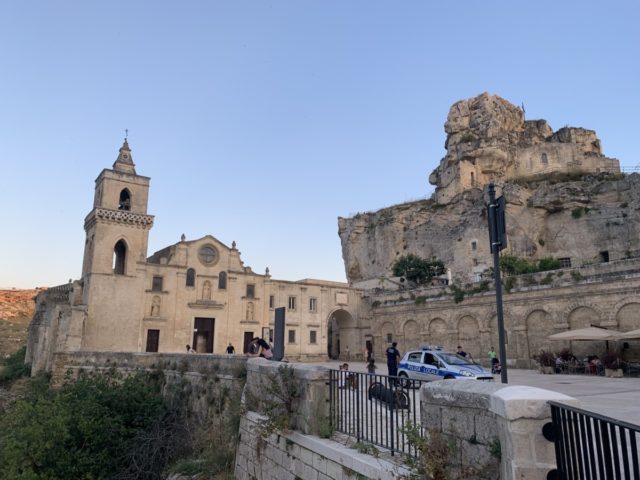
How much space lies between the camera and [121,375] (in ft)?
71.5

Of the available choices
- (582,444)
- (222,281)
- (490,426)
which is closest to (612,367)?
(490,426)

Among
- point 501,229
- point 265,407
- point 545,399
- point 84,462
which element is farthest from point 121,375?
point 545,399

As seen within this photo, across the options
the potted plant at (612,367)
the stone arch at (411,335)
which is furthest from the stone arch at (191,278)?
the potted plant at (612,367)

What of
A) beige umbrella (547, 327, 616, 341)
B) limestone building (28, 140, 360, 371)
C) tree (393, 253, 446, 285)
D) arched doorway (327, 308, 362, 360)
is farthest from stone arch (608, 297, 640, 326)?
tree (393, 253, 446, 285)

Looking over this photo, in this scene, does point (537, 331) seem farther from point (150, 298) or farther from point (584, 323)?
point (150, 298)

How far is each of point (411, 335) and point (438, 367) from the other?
72.2 ft

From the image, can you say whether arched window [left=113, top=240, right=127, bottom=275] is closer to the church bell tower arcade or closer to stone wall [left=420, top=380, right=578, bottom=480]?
Answer: the church bell tower arcade

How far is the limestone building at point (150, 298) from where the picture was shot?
30297mm

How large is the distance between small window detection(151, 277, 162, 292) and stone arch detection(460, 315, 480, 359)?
21.9 meters

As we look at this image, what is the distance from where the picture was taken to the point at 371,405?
6.59 m

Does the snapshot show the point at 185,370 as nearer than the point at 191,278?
Yes

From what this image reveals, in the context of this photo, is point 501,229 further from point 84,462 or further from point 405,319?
point 405,319

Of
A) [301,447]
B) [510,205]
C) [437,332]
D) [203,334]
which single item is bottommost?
[301,447]

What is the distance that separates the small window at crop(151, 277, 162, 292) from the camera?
33344 mm
